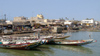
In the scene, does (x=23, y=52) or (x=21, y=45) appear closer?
(x=23, y=52)

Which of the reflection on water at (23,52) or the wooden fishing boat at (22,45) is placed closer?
the reflection on water at (23,52)

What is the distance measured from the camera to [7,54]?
14859 mm

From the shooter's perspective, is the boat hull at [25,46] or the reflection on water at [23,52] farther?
the boat hull at [25,46]

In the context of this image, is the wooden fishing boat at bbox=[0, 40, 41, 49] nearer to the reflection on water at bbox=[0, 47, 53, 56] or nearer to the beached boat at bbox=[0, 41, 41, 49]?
the beached boat at bbox=[0, 41, 41, 49]

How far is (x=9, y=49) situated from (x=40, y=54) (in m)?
3.87

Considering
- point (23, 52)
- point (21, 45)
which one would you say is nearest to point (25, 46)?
point (21, 45)

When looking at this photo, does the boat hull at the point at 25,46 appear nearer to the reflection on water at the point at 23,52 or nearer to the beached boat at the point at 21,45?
the beached boat at the point at 21,45

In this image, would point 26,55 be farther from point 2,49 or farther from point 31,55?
point 2,49

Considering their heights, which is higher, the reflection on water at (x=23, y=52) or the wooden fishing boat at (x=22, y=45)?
the wooden fishing boat at (x=22, y=45)

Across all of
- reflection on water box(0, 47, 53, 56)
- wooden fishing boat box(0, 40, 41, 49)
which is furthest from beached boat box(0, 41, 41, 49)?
reflection on water box(0, 47, 53, 56)

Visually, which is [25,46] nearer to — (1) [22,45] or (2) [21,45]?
(1) [22,45]

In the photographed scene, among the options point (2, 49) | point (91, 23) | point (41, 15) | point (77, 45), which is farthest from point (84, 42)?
point (91, 23)

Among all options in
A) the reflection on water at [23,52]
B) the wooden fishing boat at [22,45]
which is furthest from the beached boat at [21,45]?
the reflection on water at [23,52]

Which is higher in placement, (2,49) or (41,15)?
(41,15)
